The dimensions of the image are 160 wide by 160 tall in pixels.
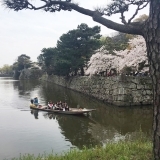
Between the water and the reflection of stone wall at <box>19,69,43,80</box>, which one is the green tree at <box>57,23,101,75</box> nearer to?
the water

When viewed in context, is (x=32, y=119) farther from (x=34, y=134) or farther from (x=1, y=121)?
(x=34, y=134)

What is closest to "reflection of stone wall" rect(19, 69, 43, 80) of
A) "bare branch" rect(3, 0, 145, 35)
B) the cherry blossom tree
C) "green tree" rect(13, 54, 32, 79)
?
"green tree" rect(13, 54, 32, 79)

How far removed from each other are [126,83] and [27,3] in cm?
1655

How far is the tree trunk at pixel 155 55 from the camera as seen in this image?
3422 millimetres

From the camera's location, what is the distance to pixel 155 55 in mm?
3469

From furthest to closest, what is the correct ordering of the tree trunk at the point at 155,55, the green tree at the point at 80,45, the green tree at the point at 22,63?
the green tree at the point at 22,63, the green tree at the point at 80,45, the tree trunk at the point at 155,55

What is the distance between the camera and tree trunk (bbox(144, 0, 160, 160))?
3422 mm

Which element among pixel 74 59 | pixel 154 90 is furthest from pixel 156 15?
pixel 74 59

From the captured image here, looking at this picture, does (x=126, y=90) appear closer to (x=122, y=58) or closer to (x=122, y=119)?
(x=122, y=58)

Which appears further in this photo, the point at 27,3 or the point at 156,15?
the point at 27,3

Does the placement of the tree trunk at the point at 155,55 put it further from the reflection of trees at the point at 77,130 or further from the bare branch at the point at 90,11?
the reflection of trees at the point at 77,130

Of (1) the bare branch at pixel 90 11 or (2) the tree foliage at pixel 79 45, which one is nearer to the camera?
(1) the bare branch at pixel 90 11

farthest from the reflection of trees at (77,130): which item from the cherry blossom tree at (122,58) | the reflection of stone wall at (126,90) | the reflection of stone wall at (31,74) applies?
the reflection of stone wall at (31,74)

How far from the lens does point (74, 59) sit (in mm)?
33938
